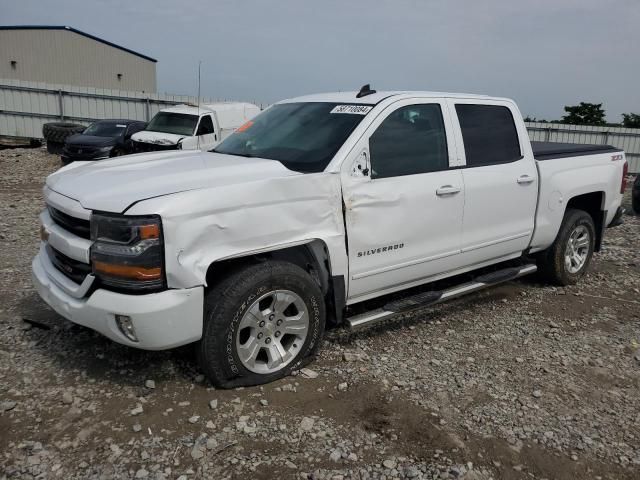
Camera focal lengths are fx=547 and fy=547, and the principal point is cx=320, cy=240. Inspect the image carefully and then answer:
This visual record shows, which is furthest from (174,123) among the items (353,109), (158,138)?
(353,109)

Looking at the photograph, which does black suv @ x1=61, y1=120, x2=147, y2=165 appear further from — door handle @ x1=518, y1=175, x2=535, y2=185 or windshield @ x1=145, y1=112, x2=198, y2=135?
door handle @ x1=518, y1=175, x2=535, y2=185

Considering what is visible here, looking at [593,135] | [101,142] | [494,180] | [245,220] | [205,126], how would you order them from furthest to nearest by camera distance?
[593,135]
[101,142]
[205,126]
[494,180]
[245,220]

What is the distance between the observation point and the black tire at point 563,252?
5512mm

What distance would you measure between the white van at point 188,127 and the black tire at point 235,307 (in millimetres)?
10163

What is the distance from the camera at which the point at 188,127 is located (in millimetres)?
13680

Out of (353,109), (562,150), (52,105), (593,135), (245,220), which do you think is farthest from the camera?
(593,135)

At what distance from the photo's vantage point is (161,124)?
14047 millimetres

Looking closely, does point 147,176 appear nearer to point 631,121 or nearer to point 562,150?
point 562,150

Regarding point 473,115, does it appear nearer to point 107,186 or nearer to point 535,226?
point 535,226

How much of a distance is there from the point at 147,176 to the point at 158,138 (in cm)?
1043

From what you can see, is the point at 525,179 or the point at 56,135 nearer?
the point at 525,179

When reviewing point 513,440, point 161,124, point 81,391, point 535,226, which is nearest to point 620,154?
point 535,226

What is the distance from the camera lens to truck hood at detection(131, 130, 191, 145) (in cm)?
1299

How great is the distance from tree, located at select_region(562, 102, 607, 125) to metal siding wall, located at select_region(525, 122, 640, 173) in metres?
7.10
